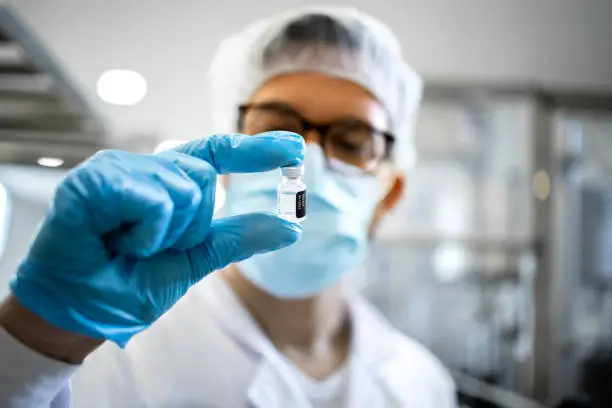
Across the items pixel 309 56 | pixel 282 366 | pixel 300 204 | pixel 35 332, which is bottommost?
pixel 282 366

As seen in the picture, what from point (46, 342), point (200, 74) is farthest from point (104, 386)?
point (200, 74)

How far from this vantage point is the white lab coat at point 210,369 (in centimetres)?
73

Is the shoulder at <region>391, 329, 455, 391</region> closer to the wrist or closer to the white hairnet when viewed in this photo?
the white hairnet

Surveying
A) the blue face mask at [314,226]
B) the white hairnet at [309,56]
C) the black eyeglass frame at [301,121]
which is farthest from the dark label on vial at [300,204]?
the white hairnet at [309,56]

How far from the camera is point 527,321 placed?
183 centimetres

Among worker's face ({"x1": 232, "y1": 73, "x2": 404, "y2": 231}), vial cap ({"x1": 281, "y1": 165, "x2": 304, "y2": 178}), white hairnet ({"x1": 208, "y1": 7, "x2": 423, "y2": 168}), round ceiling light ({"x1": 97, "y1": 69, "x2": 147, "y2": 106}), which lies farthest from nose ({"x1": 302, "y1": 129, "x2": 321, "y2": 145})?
round ceiling light ({"x1": 97, "y1": 69, "x2": 147, "y2": 106})

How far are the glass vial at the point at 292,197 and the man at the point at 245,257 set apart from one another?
0.02 meters

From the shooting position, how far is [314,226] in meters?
0.76

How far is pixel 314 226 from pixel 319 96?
229 mm

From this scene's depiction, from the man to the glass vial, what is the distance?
0.08 ft

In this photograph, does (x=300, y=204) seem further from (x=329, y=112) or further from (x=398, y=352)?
(x=398, y=352)

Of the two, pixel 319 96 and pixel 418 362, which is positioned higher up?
pixel 319 96

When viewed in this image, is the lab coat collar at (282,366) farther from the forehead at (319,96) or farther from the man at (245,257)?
the forehead at (319,96)

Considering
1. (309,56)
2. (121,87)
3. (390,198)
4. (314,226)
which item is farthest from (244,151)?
(121,87)
